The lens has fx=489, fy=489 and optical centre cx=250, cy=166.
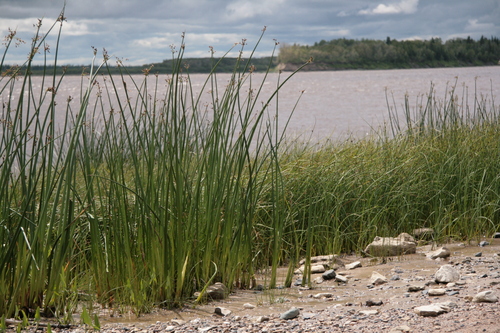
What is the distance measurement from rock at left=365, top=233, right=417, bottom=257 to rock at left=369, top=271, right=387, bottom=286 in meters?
0.56

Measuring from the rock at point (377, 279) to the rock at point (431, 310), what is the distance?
0.57 metres

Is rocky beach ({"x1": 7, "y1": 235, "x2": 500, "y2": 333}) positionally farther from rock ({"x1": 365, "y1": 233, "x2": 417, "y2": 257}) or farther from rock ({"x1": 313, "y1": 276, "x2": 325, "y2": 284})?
rock ({"x1": 365, "y1": 233, "x2": 417, "y2": 257})

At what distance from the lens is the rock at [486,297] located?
213cm

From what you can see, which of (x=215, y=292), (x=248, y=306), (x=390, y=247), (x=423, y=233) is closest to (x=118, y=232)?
(x=215, y=292)

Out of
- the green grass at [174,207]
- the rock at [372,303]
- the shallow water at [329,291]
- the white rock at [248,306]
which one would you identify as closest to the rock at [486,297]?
the shallow water at [329,291]

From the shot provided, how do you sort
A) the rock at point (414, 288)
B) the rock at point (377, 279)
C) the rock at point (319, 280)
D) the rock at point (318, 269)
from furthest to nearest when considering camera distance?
the rock at point (318, 269)
the rock at point (319, 280)
the rock at point (377, 279)
the rock at point (414, 288)

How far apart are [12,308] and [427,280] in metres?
2.03

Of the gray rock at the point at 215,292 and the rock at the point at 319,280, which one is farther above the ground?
the gray rock at the point at 215,292

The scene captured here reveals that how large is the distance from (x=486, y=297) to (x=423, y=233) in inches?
67.5

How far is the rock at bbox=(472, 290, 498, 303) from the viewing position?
2.13 m

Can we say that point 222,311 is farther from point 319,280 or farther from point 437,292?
point 437,292

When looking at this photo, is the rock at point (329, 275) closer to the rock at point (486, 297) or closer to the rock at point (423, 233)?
the rock at point (486, 297)

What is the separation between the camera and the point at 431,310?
204cm

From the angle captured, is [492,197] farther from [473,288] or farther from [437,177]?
[473,288]
